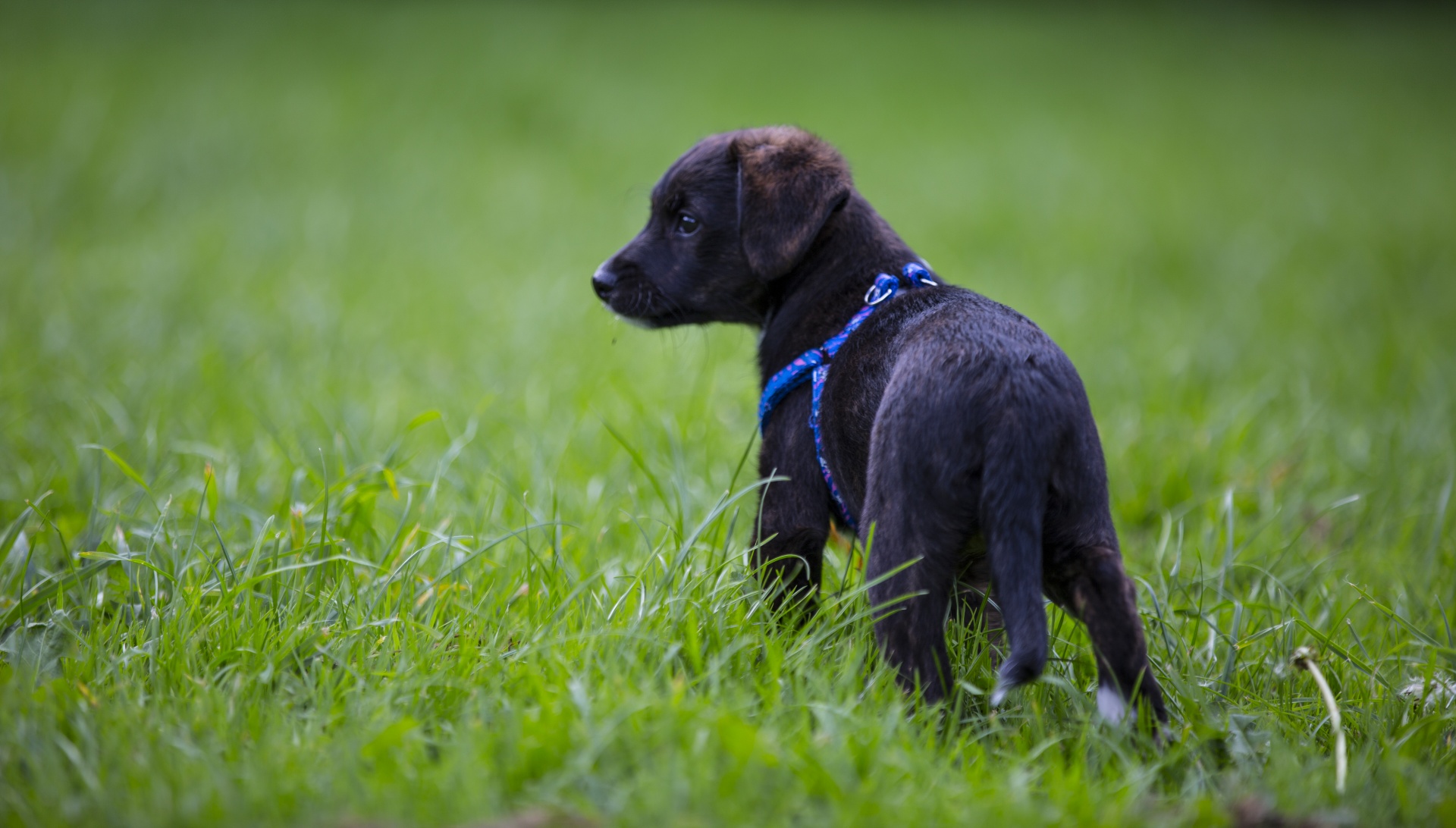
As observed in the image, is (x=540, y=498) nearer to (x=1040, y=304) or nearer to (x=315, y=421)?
(x=315, y=421)

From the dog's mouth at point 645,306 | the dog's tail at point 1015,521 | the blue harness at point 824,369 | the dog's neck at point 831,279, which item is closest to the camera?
the dog's tail at point 1015,521

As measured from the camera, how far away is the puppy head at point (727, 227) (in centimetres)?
234

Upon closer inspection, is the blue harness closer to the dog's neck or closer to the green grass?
the dog's neck

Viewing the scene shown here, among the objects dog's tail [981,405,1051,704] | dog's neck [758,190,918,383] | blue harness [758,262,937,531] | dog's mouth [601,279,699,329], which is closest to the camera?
dog's tail [981,405,1051,704]

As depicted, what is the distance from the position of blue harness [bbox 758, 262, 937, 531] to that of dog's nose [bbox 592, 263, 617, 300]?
60cm

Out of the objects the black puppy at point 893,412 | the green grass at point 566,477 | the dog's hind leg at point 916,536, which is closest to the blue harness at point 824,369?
the black puppy at point 893,412

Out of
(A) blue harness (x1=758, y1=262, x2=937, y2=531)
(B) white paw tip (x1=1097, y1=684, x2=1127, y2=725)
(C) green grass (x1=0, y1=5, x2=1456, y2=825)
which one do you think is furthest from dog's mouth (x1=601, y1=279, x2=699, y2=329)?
(B) white paw tip (x1=1097, y1=684, x2=1127, y2=725)

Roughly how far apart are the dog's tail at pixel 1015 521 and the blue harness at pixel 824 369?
47 centimetres

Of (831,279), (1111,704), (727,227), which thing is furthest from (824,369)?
(1111,704)

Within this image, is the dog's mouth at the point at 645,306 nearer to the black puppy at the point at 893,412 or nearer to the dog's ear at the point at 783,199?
the black puppy at the point at 893,412

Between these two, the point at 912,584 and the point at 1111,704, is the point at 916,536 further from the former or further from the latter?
the point at 1111,704

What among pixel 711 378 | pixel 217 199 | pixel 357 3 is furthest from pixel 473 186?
pixel 357 3

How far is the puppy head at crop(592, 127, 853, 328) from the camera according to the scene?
7.68 ft

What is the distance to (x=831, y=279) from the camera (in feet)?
7.81
